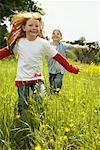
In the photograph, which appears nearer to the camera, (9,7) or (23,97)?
(23,97)

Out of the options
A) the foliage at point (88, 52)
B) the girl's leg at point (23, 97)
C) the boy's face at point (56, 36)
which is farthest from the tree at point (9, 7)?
the girl's leg at point (23, 97)

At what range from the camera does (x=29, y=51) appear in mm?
4887

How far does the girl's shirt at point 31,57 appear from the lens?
15.9 feet

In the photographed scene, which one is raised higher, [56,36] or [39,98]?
[56,36]

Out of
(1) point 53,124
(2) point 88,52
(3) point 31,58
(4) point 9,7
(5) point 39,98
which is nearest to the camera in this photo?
(1) point 53,124

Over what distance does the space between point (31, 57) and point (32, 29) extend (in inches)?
11.4

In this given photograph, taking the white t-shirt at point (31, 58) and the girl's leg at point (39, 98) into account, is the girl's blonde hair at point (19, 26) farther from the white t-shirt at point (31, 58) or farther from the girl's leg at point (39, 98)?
the girl's leg at point (39, 98)

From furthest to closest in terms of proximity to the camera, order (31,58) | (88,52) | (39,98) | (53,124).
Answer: (88,52)
(31,58)
(39,98)
(53,124)

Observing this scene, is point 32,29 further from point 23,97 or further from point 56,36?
point 56,36

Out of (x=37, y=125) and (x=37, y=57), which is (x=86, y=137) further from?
(x=37, y=57)

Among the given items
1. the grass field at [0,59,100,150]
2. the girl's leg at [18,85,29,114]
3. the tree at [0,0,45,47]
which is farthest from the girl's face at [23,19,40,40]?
the tree at [0,0,45,47]

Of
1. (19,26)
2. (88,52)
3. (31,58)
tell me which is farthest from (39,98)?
(88,52)

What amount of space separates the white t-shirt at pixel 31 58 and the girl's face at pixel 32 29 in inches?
1.9

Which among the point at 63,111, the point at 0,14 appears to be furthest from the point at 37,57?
the point at 0,14
